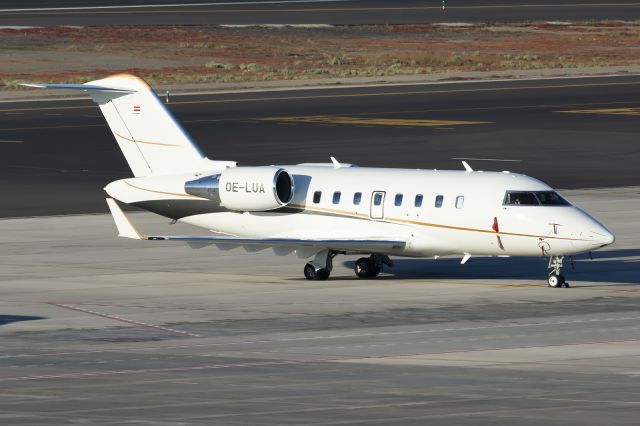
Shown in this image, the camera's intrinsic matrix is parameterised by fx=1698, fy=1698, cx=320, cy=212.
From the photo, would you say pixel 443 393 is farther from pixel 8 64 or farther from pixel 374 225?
pixel 8 64

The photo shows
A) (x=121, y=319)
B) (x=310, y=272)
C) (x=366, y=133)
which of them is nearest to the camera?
(x=121, y=319)

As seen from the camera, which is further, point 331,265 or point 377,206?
point 331,265

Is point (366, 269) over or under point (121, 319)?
under

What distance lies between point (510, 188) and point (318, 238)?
5268 mm

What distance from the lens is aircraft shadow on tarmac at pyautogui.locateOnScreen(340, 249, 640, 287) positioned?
1768 inches

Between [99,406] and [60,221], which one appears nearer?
[99,406]

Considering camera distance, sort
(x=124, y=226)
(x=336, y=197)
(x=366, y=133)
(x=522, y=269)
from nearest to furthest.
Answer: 1. (x=124, y=226)
2. (x=336, y=197)
3. (x=522, y=269)
4. (x=366, y=133)

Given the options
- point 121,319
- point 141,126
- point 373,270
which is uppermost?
point 141,126

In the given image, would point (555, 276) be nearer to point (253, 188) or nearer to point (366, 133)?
point (253, 188)

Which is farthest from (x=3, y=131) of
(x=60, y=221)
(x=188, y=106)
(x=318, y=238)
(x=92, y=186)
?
(x=318, y=238)

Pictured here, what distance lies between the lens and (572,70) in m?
124

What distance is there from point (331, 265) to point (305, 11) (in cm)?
13637

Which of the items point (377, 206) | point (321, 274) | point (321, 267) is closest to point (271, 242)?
point (321, 267)

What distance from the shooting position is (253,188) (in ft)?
145
